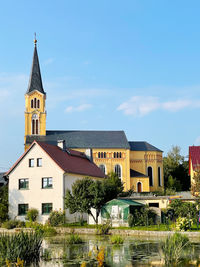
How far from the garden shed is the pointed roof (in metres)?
54.5

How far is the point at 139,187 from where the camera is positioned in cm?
7725

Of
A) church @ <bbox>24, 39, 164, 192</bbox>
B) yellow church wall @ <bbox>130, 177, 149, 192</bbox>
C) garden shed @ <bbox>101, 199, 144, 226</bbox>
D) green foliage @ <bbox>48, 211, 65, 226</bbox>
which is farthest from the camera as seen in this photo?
church @ <bbox>24, 39, 164, 192</bbox>

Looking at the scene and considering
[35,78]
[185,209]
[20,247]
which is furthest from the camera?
[35,78]

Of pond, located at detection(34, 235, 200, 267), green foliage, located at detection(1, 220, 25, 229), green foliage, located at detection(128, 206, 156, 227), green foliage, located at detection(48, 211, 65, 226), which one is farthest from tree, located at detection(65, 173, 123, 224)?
pond, located at detection(34, 235, 200, 267)

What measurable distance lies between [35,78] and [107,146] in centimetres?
2345

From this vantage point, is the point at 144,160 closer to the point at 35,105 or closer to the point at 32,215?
the point at 35,105

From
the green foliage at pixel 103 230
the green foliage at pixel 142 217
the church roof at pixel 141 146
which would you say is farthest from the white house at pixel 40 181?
the church roof at pixel 141 146

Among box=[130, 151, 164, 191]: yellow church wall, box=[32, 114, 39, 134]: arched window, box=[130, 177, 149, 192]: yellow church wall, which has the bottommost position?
box=[130, 177, 149, 192]: yellow church wall

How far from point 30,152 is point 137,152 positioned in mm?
44001

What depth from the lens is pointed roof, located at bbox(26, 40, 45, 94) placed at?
8394cm

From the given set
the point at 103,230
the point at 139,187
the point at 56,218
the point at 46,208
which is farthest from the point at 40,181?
the point at 139,187

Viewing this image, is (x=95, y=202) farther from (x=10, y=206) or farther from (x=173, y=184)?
(x=173, y=184)

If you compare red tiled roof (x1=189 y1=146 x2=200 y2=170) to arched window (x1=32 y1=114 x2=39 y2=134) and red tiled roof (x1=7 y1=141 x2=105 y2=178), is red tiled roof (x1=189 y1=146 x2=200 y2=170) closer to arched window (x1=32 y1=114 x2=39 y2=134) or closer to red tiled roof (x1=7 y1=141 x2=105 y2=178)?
red tiled roof (x1=7 y1=141 x2=105 y2=178)

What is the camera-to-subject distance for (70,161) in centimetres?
4228
